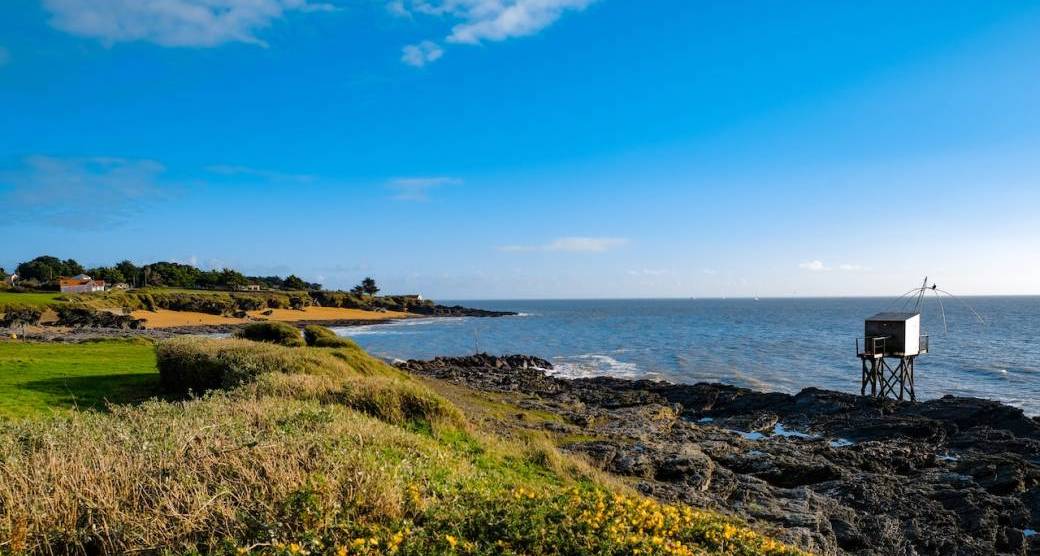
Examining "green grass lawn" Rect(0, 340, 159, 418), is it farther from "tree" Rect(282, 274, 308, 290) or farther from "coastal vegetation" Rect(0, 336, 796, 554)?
"tree" Rect(282, 274, 308, 290)

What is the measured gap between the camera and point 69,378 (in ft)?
60.6

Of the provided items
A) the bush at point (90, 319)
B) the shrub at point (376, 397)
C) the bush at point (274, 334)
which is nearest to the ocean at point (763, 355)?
the bush at point (90, 319)

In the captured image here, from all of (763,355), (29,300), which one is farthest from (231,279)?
(763,355)

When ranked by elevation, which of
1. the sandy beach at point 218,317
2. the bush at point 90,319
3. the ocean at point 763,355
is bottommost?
the ocean at point 763,355

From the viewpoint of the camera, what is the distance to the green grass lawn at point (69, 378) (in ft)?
49.3

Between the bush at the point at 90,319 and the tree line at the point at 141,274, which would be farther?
the tree line at the point at 141,274

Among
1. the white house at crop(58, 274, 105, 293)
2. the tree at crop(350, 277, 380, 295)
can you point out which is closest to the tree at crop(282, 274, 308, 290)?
the tree at crop(350, 277, 380, 295)

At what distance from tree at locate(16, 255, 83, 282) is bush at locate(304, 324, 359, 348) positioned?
123 m

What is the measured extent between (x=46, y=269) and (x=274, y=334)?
128m

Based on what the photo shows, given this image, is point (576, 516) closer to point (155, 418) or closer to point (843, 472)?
point (155, 418)

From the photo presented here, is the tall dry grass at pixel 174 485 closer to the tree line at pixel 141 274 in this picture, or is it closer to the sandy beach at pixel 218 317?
the sandy beach at pixel 218 317

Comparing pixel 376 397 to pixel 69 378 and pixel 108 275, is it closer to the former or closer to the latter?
pixel 69 378

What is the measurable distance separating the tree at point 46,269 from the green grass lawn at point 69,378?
11957 centimetres

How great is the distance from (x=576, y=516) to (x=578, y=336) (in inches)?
3150
